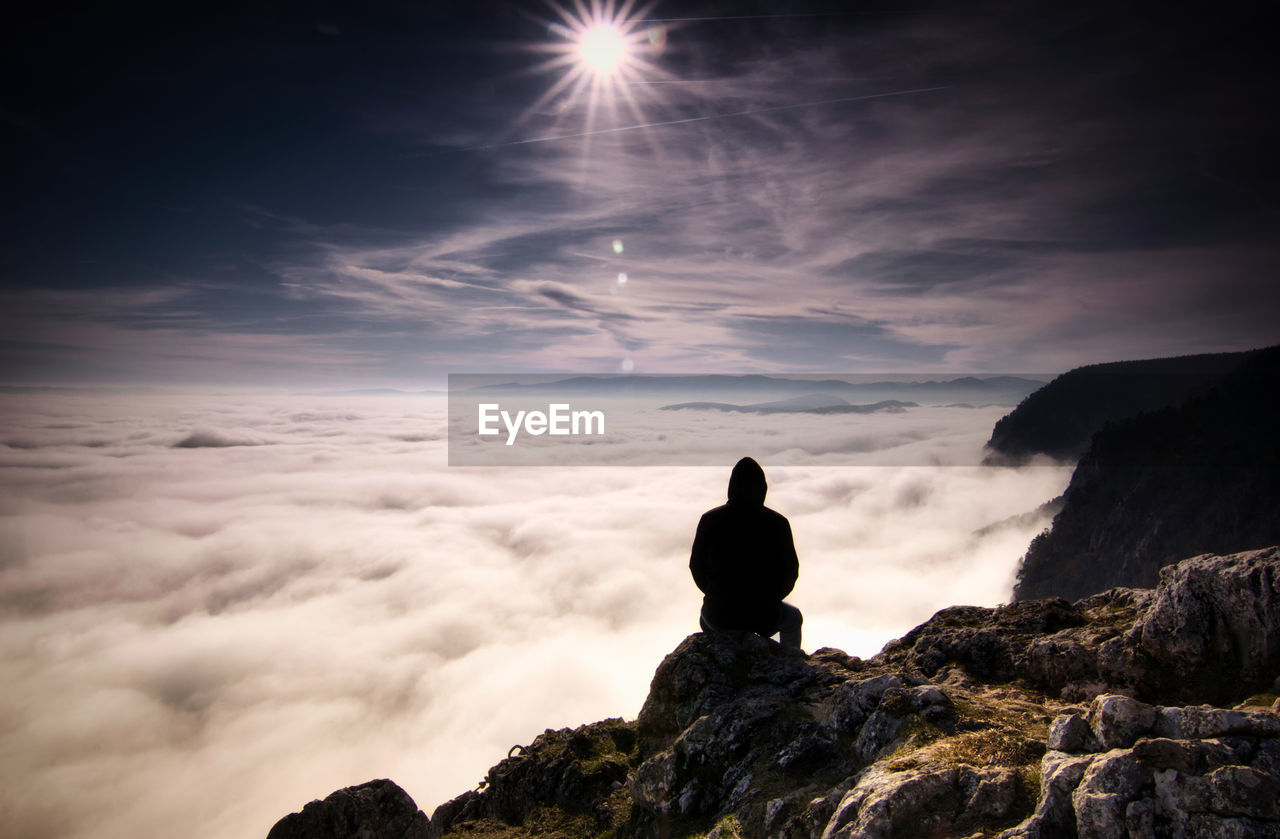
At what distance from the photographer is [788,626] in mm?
12461

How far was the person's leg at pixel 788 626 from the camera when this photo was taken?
12.4 m

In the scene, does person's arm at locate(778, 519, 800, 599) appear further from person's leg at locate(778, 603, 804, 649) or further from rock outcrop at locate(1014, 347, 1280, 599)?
rock outcrop at locate(1014, 347, 1280, 599)

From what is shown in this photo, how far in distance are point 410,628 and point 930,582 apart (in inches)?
7115

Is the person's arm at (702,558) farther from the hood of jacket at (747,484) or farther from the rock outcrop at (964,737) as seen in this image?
the rock outcrop at (964,737)

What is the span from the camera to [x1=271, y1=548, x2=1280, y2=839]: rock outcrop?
184 inches

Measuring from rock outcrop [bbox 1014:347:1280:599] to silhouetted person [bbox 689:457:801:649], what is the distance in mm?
121297

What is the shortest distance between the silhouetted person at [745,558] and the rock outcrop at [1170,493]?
4775 inches

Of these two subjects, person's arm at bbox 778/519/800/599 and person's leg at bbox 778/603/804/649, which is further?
person's leg at bbox 778/603/804/649

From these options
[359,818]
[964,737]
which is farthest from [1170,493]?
[359,818]

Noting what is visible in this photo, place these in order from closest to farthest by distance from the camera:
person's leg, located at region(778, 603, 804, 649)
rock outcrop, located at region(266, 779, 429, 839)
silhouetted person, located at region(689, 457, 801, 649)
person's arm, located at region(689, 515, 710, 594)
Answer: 1. rock outcrop, located at region(266, 779, 429, 839)
2. silhouetted person, located at region(689, 457, 801, 649)
3. person's arm, located at region(689, 515, 710, 594)
4. person's leg, located at region(778, 603, 804, 649)

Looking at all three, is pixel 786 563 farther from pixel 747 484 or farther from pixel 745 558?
pixel 747 484

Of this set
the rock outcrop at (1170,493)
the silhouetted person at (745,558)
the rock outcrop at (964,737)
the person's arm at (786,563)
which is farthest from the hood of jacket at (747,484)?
the rock outcrop at (1170,493)

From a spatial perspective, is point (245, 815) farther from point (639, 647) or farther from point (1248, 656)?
point (1248, 656)

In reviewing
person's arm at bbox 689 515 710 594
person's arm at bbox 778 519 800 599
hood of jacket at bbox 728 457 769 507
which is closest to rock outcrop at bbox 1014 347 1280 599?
person's arm at bbox 778 519 800 599
